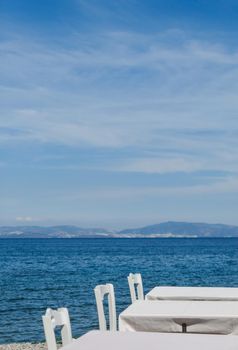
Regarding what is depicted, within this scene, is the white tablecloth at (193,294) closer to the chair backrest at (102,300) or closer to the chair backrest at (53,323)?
the chair backrest at (102,300)

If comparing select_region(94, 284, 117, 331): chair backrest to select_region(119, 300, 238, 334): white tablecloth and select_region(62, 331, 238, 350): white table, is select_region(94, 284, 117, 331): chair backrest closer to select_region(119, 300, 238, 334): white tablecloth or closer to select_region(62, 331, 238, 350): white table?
select_region(119, 300, 238, 334): white tablecloth

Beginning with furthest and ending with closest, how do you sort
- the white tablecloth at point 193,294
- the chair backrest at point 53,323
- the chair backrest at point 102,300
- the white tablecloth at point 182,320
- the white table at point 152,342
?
the white tablecloth at point 193,294
the chair backrest at point 102,300
the white tablecloth at point 182,320
the chair backrest at point 53,323
the white table at point 152,342

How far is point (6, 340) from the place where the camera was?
15828 mm

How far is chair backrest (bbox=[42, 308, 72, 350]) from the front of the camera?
5215 millimetres

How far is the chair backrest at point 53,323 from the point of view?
521 cm

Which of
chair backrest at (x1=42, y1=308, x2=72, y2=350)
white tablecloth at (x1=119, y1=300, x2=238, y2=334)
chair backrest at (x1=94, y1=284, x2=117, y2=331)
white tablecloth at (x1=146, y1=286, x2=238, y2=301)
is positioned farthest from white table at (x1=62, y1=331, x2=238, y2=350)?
white tablecloth at (x1=146, y1=286, x2=238, y2=301)

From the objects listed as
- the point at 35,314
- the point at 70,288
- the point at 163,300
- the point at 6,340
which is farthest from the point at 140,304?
the point at 70,288

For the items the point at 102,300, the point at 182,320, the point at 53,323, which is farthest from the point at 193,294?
the point at 53,323

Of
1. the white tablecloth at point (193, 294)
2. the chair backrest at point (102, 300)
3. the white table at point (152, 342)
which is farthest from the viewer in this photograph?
the white tablecloth at point (193, 294)

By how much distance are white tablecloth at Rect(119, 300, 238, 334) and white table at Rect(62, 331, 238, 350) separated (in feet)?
6.13

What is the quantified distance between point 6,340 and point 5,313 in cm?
611

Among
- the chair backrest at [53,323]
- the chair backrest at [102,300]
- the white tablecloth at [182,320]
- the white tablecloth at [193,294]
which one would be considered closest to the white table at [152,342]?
the chair backrest at [53,323]

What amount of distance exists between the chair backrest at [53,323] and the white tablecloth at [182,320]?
1540 mm

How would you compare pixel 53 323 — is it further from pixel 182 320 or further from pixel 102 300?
pixel 102 300
